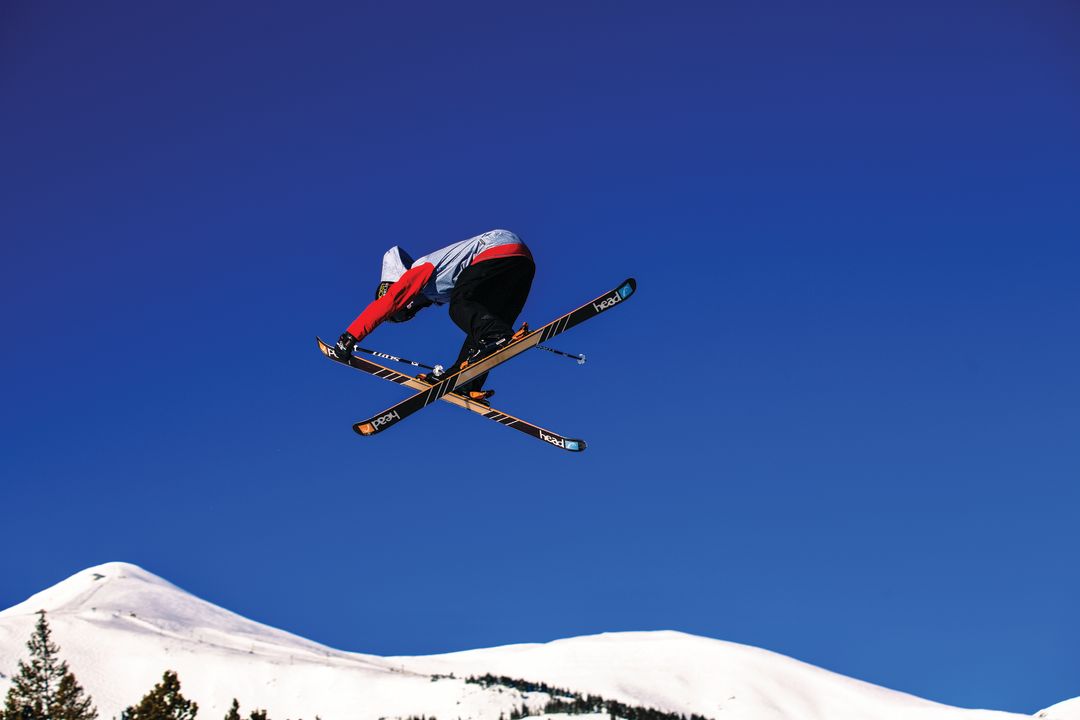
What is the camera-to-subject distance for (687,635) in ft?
527

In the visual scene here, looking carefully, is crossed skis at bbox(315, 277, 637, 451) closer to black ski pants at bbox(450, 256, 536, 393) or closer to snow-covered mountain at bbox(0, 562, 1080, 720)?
black ski pants at bbox(450, 256, 536, 393)

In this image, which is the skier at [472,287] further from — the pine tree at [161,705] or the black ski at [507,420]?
the pine tree at [161,705]

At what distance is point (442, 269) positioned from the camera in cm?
1491

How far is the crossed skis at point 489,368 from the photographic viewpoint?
584 inches

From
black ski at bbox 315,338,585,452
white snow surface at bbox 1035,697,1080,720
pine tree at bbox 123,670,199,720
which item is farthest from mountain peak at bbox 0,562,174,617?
black ski at bbox 315,338,585,452

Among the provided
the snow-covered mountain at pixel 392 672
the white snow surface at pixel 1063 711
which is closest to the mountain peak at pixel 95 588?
the snow-covered mountain at pixel 392 672

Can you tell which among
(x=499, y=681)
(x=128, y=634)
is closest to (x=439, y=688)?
(x=499, y=681)

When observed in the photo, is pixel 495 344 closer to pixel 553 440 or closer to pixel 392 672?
pixel 553 440

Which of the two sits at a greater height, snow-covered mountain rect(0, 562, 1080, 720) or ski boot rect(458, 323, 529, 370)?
snow-covered mountain rect(0, 562, 1080, 720)

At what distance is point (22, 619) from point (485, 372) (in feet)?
412

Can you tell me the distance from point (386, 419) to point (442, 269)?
240 cm

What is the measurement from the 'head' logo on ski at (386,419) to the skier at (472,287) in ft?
4.33

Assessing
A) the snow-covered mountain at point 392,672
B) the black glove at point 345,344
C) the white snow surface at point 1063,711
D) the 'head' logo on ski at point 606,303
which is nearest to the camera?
the 'head' logo on ski at point 606,303

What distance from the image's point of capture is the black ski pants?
48.3ft
